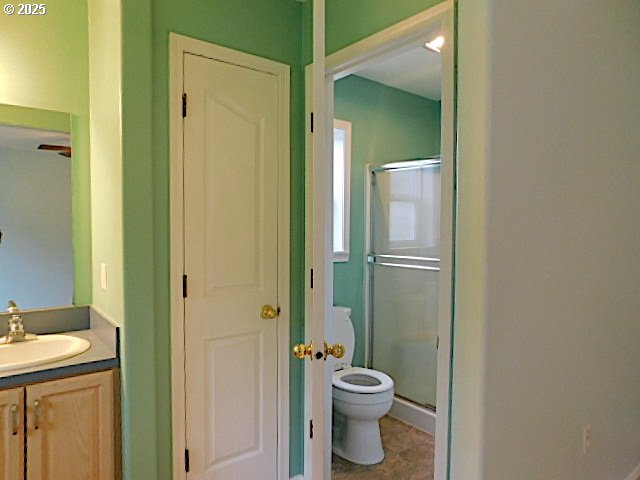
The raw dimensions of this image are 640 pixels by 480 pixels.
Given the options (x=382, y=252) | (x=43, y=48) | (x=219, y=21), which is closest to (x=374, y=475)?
(x=382, y=252)

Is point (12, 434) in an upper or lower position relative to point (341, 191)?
lower

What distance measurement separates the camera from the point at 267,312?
80.4 inches

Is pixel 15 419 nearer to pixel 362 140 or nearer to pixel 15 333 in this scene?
pixel 15 333

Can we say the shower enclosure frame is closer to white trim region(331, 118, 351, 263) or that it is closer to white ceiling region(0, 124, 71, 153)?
white trim region(331, 118, 351, 263)

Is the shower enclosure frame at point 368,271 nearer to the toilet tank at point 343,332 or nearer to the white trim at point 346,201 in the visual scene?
the white trim at point 346,201

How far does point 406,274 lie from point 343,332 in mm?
675

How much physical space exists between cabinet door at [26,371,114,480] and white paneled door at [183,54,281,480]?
0.33 meters

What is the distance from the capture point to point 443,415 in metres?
1.51

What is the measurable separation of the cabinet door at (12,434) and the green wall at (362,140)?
195 cm

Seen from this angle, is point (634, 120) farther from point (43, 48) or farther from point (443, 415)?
point (43, 48)

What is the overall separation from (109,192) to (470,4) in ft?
5.07

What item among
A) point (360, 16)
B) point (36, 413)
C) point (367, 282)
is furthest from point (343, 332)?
point (360, 16)

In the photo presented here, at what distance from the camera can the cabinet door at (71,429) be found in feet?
4.82

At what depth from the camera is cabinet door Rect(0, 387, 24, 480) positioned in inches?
55.4
